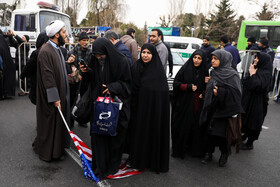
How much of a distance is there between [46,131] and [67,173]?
660 mm

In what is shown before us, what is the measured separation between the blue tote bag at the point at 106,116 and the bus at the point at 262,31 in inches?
619

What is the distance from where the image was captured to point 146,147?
123 inches

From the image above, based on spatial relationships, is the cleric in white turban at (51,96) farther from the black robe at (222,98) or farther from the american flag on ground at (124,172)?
the black robe at (222,98)

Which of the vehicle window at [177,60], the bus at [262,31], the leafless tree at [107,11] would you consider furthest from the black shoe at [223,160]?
the leafless tree at [107,11]

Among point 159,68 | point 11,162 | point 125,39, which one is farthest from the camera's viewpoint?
point 125,39

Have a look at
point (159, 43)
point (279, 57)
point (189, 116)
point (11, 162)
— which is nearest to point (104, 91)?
point (189, 116)

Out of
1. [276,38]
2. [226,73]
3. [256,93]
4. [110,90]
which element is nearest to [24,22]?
[110,90]

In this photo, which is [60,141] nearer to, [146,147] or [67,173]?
[67,173]

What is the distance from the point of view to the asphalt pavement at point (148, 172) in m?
2.95

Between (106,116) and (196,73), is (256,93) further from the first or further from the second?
(106,116)

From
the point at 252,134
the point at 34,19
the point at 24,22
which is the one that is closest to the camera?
the point at 252,134

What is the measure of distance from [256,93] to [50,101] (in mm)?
3367

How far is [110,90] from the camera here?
2.81 meters

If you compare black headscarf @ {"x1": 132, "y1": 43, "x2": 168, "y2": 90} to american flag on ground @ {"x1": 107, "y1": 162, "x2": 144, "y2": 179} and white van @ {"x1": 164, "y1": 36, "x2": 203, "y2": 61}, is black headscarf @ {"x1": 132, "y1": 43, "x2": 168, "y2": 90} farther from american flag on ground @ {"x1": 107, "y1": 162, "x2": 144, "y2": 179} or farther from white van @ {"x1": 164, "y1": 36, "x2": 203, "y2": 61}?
white van @ {"x1": 164, "y1": 36, "x2": 203, "y2": 61}
